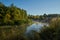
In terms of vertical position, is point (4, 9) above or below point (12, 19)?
above

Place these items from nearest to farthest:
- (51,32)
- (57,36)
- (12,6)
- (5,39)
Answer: (57,36) → (51,32) → (5,39) → (12,6)

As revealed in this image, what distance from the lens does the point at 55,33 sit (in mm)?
5961

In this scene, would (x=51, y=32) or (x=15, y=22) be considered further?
(x=15, y=22)

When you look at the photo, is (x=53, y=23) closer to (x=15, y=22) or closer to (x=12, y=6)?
(x=15, y=22)

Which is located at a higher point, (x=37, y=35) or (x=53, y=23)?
(x=53, y=23)

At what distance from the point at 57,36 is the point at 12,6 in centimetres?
4254

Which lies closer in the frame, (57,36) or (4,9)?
(57,36)

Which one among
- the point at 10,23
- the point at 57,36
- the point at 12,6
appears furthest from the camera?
the point at 12,6

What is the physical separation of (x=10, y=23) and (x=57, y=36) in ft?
125

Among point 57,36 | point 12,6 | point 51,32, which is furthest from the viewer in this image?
point 12,6

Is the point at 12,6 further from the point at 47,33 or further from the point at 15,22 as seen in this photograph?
the point at 47,33

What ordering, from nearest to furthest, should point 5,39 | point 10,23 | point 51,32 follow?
point 51,32
point 5,39
point 10,23

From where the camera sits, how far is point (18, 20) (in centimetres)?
4497

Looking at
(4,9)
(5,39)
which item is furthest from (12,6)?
(5,39)
